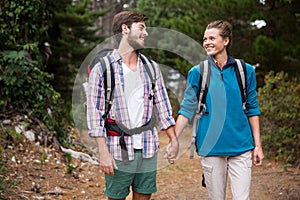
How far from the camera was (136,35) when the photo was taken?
2.94 meters

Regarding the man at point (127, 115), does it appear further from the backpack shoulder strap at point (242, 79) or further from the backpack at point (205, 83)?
the backpack shoulder strap at point (242, 79)

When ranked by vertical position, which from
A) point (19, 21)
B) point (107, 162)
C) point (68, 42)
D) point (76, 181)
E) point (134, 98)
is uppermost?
point (68, 42)

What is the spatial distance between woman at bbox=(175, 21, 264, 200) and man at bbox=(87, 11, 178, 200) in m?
0.35

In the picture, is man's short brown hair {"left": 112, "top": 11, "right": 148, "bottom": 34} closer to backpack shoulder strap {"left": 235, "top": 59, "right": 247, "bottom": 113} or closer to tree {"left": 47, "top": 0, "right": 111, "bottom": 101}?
backpack shoulder strap {"left": 235, "top": 59, "right": 247, "bottom": 113}

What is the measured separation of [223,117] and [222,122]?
34 millimetres

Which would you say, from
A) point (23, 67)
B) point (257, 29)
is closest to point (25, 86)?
point (23, 67)

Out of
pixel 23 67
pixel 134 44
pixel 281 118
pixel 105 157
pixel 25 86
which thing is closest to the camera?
pixel 105 157

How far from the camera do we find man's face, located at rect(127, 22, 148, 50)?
2.92 meters

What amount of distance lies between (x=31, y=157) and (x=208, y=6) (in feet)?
15.7

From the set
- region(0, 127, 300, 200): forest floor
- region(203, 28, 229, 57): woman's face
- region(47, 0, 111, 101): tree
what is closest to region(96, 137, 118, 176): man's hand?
region(203, 28, 229, 57): woman's face

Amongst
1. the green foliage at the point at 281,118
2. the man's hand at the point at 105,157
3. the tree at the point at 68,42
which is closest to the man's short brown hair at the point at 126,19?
the man's hand at the point at 105,157

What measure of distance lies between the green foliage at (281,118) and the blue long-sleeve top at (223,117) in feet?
13.5

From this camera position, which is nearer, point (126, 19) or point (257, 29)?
point (126, 19)

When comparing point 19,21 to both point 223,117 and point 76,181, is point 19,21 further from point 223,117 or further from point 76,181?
point 223,117
